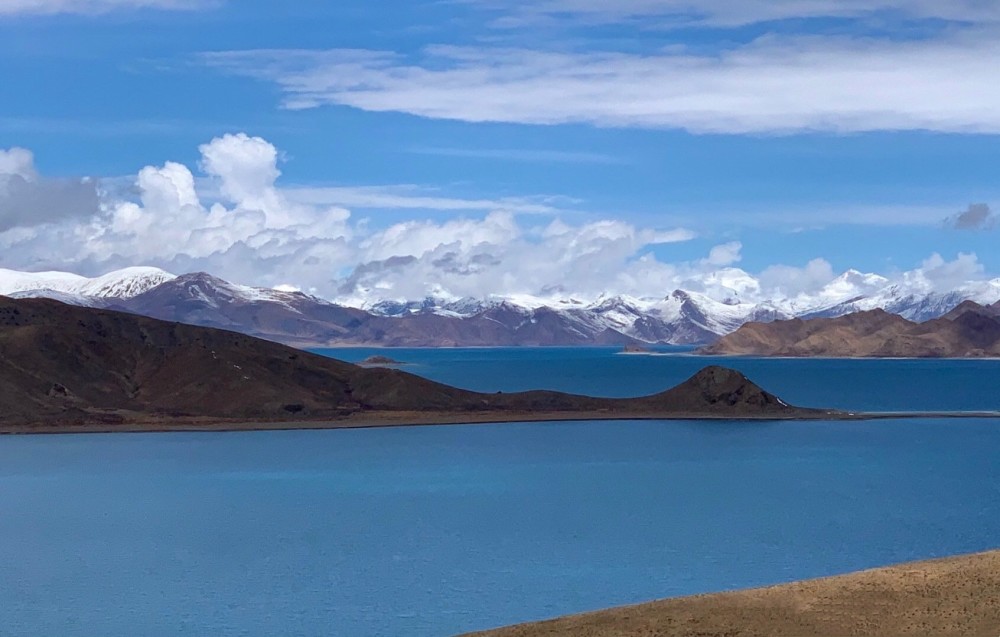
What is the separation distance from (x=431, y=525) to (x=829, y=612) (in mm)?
31497

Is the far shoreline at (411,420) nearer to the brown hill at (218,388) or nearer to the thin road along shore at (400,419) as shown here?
the thin road along shore at (400,419)

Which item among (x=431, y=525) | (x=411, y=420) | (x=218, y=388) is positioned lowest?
(x=431, y=525)

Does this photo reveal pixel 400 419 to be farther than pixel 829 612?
Yes

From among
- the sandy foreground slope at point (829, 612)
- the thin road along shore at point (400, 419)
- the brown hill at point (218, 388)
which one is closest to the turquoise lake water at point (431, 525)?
the sandy foreground slope at point (829, 612)

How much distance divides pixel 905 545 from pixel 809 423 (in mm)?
91010

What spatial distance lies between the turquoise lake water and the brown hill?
2094 cm

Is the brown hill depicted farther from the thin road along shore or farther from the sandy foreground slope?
the sandy foreground slope

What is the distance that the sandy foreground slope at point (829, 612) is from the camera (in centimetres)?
3606

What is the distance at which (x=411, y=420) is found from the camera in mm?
147500

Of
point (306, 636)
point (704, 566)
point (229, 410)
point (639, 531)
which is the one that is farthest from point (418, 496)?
point (229, 410)

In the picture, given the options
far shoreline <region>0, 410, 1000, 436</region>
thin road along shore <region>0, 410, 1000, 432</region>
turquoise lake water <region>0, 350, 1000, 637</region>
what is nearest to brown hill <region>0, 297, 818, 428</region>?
thin road along shore <region>0, 410, 1000, 432</region>

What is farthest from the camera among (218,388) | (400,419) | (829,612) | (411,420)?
(218,388)

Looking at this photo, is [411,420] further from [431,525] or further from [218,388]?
[431,525]

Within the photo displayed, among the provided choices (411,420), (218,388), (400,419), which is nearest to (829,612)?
(411,420)
